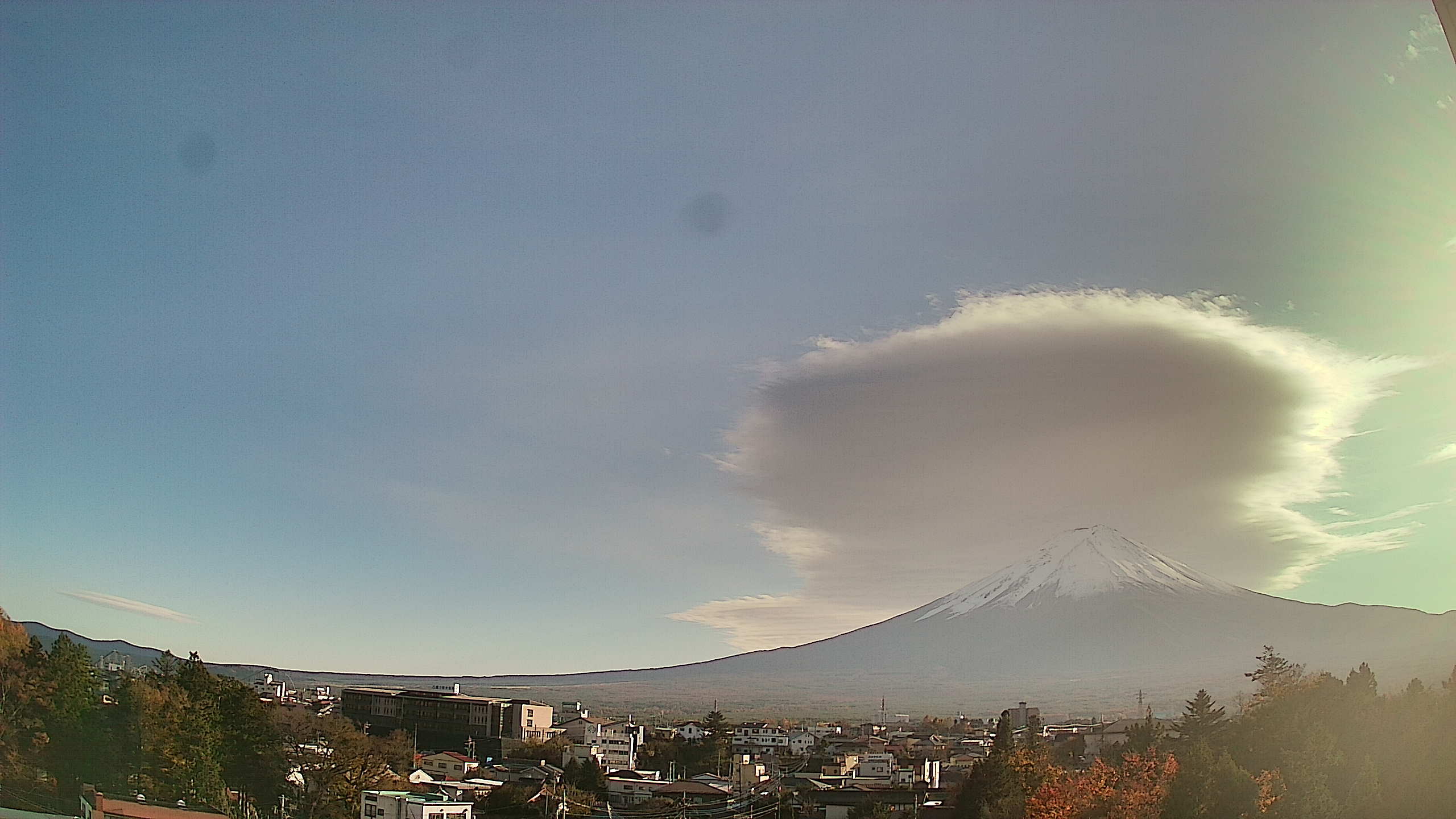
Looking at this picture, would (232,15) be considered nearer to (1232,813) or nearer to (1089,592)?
(1089,592)

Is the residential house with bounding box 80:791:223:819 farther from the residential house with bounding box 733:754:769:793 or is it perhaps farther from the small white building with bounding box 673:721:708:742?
the residential house with bounding box 733:754:769:793

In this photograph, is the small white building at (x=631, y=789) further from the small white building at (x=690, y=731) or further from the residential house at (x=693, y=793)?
the small white building at (x=690, y=731)

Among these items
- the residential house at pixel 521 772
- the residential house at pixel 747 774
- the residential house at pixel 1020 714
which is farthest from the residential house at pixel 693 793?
the residential house at pixel 1020 714

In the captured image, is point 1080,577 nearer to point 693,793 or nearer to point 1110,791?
point 1110,791

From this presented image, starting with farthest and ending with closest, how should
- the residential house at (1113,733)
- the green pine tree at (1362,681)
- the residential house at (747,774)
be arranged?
the residential house at (747,774)
the residential house at (1113,733)
the green pine tree at (1362,681)

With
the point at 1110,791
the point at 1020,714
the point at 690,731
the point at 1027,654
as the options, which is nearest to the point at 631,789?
the point at 690,731

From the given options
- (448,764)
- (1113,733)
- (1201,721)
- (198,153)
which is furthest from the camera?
(448,764)
